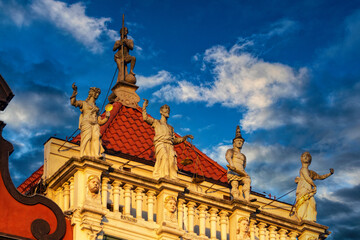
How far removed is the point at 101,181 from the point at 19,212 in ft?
9.33

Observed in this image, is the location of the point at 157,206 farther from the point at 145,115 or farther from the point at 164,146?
the point at 145,115

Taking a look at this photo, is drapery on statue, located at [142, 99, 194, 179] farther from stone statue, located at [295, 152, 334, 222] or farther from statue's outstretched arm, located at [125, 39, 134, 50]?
statue's outstretched arm, located at [125, 39, 134, 50]

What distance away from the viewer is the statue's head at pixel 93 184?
97.6ft

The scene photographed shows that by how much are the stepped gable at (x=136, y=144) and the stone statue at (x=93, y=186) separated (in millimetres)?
4272

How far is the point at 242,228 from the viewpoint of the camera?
32.2m

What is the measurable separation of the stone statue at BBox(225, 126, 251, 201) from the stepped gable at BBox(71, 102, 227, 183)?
1.62 metres

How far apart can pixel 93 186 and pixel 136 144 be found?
6.21 meters

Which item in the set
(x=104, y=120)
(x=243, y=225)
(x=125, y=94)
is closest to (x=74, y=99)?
(x=104, y=120)

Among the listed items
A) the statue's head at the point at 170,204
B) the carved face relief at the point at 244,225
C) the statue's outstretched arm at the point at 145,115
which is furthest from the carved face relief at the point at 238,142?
the statue's head at the point at 170,204

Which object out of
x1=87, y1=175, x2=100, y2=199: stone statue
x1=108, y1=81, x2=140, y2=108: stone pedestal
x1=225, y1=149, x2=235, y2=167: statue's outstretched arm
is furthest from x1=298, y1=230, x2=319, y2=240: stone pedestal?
x1=108, y1=81, x2=140, y2=108: stone pedestal

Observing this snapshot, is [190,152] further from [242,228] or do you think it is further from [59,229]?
[59,229]

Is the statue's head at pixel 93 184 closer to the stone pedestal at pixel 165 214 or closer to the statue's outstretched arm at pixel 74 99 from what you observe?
the stone pedestal at pixel 165 214

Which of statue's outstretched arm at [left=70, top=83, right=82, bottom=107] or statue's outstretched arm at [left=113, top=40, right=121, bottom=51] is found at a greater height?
statue's outstretched arm at [left=113, top=40, right=121, bottom=51]

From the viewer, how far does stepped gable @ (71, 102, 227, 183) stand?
35000mm
